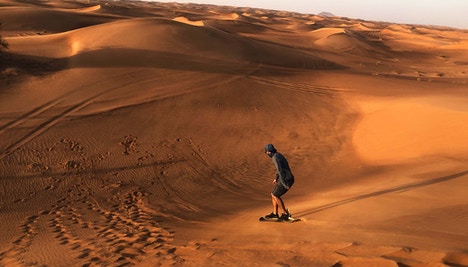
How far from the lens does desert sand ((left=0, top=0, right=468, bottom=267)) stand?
5.77 meters

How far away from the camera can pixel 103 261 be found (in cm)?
562

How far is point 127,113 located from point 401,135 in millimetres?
8482

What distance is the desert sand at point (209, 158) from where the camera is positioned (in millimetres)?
5773

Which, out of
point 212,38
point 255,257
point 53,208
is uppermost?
point 212,38

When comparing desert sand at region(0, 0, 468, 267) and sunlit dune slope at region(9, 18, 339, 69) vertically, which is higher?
sunlit dune slope at region(9, 18, 339, 69)

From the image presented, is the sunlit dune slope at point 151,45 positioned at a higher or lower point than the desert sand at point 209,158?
higher

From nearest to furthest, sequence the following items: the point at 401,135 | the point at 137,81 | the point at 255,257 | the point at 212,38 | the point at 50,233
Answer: the point at 255,257 → the point at 50,233 → the point at 401,135 → the point at 137,81 → the point at 212,38

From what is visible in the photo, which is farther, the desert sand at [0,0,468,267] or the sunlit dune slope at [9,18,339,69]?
the sunlit dune slope at [9,18,339,69]

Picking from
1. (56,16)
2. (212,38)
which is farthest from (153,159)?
(56,16)

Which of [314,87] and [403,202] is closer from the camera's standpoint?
[403,202]

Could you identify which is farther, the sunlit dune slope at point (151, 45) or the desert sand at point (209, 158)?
the sunlit dune slope at point (151, 45)

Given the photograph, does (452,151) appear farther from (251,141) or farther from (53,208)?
(53,208)

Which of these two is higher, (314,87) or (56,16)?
(56,16)

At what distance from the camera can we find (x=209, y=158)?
11117 mm
